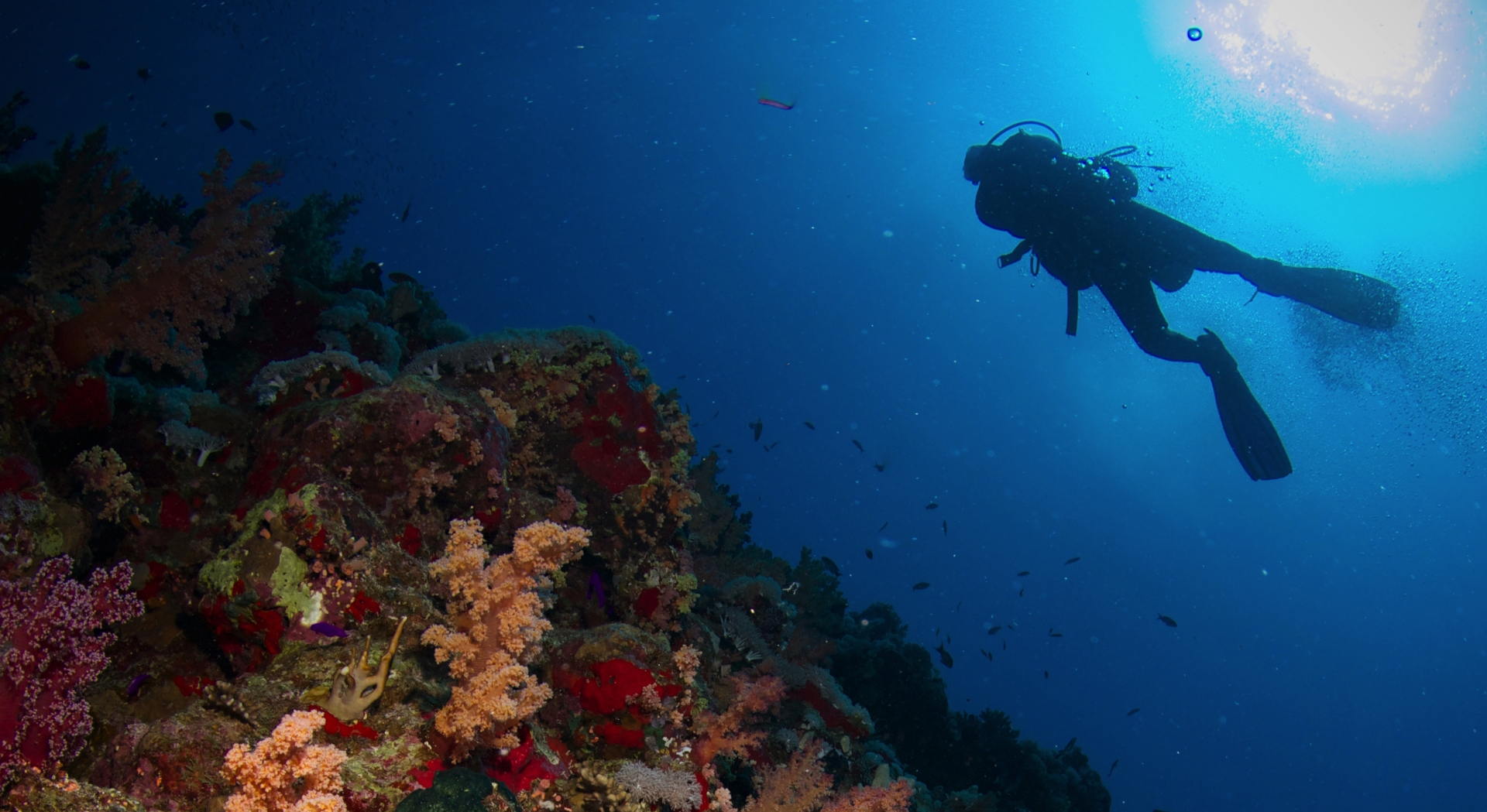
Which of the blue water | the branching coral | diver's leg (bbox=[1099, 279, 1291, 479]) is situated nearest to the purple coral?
the branching coral

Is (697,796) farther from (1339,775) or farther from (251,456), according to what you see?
(1339,775)

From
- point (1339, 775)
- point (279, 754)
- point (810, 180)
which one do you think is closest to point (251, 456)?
point (279, 754)

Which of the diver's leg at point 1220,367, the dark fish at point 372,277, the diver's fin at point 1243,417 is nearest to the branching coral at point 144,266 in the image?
the dark fish at point 372,277

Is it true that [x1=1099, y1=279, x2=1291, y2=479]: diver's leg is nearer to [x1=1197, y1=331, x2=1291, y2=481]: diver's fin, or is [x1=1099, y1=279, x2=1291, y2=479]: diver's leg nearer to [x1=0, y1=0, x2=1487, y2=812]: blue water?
[x1=1197, y1=331, x2=1291, y2=481]: diver's fin

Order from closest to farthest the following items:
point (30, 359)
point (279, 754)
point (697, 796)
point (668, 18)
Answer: point (279, 754), point (697, 796), point (30, 359), point (668, 18)

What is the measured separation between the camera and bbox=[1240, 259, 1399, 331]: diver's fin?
11.5 meters

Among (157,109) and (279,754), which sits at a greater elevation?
(279,754)

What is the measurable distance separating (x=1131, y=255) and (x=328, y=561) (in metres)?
12.7

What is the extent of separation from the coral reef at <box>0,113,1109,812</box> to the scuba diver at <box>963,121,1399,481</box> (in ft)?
27.8

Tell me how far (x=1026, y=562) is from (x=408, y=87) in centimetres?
11813

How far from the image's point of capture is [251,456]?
14.2ft

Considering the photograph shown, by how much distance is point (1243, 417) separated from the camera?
484 inches

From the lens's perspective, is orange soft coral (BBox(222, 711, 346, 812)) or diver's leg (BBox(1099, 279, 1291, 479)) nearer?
orange soft coral (BBox(222, 711, 346, 812))

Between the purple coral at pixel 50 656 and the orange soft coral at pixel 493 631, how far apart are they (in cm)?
124
